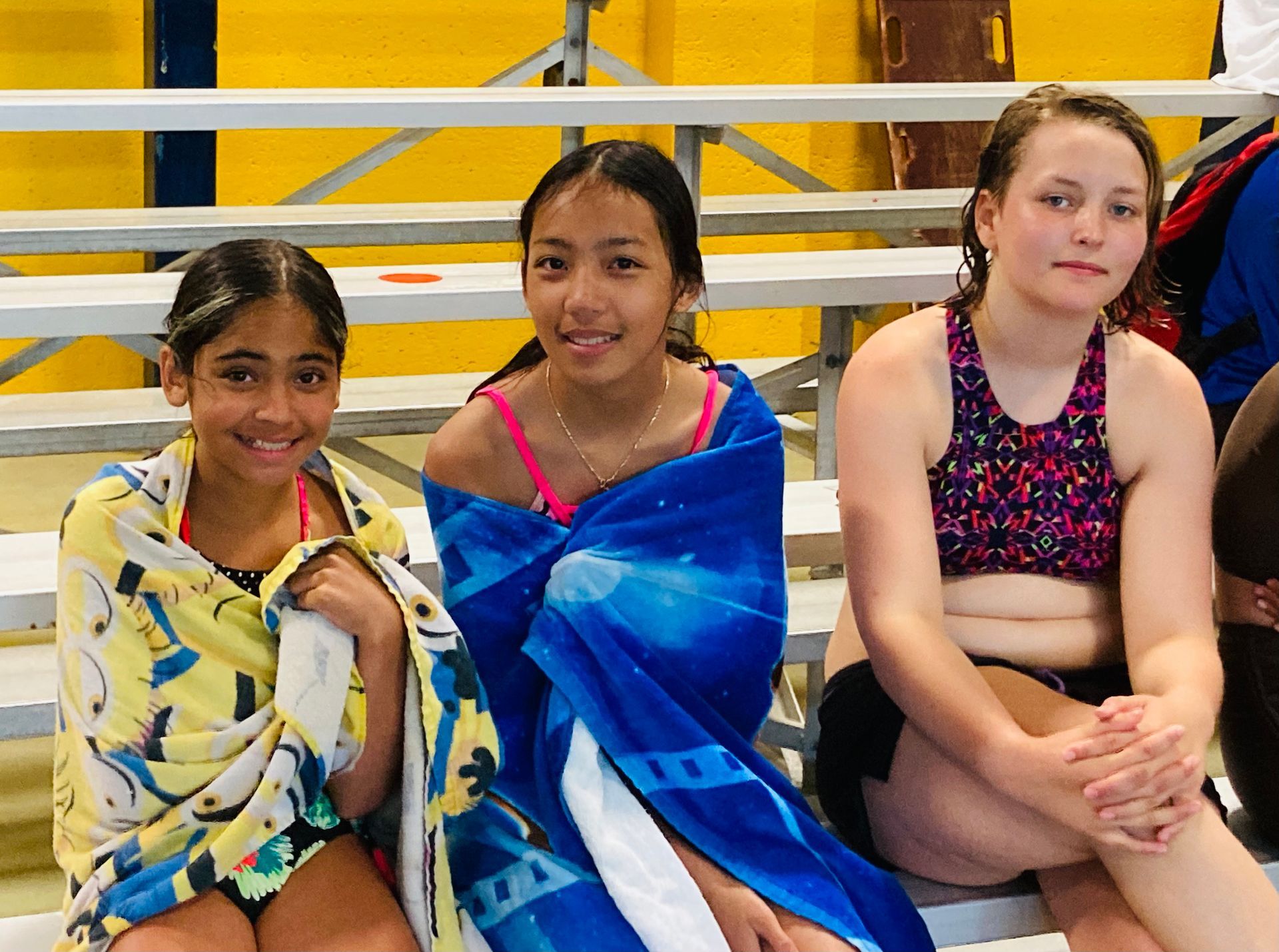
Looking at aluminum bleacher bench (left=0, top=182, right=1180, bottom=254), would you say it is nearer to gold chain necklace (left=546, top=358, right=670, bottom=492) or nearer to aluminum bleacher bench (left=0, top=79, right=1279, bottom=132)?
aluminum bleacher bench (left=0, top=79, right=1279, bottom=132)

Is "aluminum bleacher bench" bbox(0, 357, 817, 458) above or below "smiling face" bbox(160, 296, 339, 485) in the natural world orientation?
below

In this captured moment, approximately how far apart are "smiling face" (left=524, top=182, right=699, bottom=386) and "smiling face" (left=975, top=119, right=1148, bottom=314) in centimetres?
38

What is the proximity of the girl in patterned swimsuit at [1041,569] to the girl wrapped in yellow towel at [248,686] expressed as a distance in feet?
1.43

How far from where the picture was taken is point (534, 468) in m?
1.59

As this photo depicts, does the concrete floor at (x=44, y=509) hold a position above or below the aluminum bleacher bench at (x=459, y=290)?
below

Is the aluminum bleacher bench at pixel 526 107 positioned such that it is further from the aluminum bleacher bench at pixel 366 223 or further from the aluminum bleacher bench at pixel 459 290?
the aluminum bleacher bench at pixel 366 223

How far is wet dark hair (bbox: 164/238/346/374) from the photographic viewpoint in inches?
56.7

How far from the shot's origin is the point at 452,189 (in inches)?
184

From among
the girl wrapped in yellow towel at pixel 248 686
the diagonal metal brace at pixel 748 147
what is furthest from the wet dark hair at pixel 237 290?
the diagonal metal brace at pixel 748 147

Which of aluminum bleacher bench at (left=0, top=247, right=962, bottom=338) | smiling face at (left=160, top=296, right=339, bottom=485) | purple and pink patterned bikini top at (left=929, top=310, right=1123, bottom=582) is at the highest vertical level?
aluminum bleacher bench at (left=0, top=247, right=962, bottom=338)

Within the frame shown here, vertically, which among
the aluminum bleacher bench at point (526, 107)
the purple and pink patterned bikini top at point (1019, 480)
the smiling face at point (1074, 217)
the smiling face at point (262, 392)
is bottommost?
the purple and pink patterned bikini top at point (1019, 480)

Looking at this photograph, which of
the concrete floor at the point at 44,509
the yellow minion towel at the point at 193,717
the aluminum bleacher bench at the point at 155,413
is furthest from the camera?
the aluminum bleacher bench at the point at 155,413

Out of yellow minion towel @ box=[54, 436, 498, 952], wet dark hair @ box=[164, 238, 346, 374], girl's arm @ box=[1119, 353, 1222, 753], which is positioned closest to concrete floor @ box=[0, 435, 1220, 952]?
girl's arm @ box=[1119, 353, 1222, 753]

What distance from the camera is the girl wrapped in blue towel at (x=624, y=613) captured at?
4.77ft
